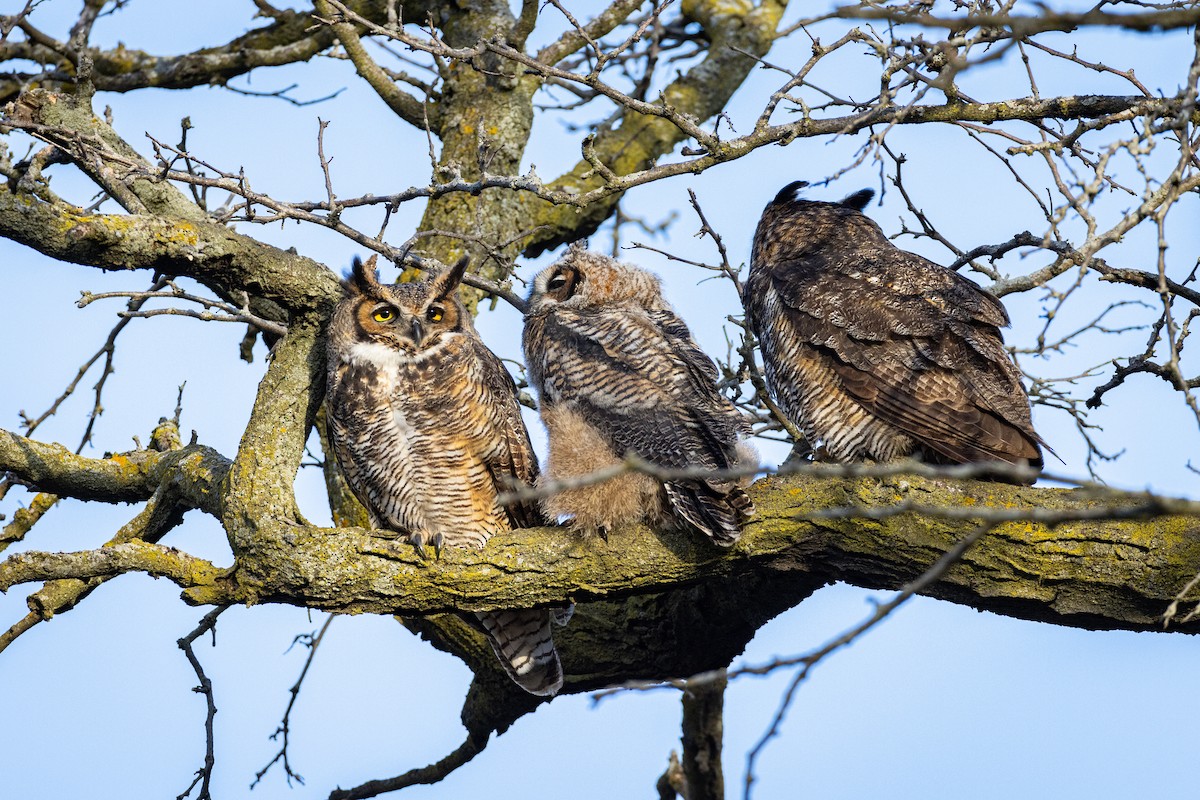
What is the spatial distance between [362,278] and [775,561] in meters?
1.92

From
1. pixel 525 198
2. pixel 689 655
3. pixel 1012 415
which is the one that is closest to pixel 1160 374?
pixel 1012 415

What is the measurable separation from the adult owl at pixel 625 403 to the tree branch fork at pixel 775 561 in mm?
129

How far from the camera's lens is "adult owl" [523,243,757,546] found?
368 cm

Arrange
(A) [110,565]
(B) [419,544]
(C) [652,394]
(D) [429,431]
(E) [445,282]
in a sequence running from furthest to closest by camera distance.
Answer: (E) [445,282]
(D) [429,431]
(C) [652,394]
(B) [419,544]
(A) [110,565]

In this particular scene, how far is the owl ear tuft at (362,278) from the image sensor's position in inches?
171

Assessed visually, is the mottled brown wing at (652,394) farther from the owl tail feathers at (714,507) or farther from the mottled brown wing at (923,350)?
the mottled brown wing at (923,350)

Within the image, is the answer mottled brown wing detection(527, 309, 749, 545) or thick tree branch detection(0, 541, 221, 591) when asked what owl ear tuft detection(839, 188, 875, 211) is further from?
thick tree branch detection(0, 541, 221, 591)

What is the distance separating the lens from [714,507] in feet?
11.5

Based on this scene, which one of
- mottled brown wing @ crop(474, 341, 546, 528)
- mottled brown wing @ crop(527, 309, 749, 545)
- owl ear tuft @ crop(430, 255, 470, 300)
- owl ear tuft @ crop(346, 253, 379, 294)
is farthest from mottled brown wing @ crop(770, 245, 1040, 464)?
owl ear tuft @ crop(346, 253, 379, 294)

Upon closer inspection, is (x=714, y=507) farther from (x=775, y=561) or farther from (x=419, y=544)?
(x=419, y=544)

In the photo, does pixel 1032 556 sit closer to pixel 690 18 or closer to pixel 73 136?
pixel 73 136

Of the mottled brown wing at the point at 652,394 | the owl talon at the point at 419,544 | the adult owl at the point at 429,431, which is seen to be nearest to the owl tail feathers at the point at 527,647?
the adult owl at the point at 429,431

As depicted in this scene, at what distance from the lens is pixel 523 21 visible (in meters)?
5.87

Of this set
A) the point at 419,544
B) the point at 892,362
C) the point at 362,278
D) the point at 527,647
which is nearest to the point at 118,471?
Answer: the point at 362,278
